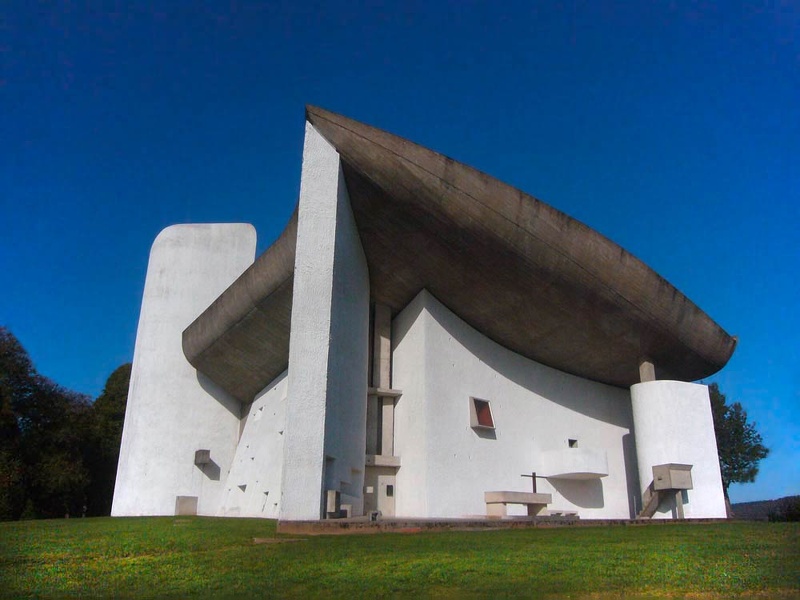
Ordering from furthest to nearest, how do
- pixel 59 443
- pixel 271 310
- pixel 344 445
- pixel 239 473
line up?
pixel 59 443 < pixel 239 473 < pixel 271 310 < pixel 344 445

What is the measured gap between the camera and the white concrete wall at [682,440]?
626 inches

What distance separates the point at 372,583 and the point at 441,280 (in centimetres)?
1167

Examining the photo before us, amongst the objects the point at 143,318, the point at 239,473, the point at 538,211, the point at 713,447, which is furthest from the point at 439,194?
the point at 143,318

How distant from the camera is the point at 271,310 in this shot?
727 inches

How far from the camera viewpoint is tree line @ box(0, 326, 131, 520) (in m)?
24.7

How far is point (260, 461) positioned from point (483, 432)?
7.01m

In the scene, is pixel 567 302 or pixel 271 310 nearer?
pixel 567 302

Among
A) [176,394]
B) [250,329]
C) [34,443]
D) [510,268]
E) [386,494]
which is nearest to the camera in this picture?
[510,268]

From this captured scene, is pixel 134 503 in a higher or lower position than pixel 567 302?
lower

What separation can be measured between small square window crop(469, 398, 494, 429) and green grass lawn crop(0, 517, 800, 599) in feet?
27.2

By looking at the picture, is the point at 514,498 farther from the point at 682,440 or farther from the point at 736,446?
the point at 736,446

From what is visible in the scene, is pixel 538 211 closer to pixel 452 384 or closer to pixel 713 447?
pixel 452 384

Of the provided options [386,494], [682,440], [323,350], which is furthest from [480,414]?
[323,350]

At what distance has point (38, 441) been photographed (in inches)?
1046
